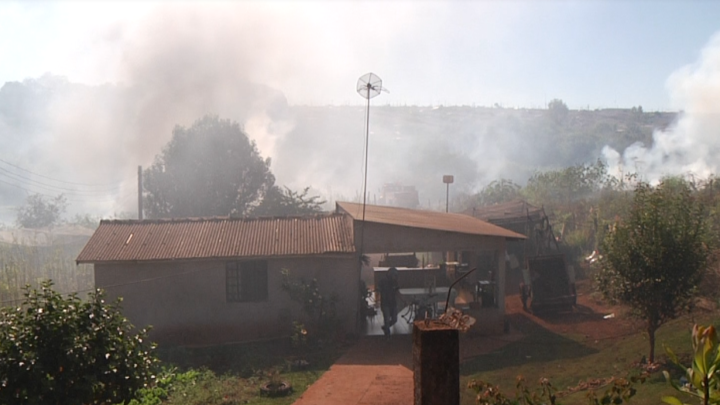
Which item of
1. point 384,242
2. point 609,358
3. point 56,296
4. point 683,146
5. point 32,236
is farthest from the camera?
point 683,146

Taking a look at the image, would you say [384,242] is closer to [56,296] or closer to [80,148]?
[56,296]

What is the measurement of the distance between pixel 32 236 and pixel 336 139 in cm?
5021

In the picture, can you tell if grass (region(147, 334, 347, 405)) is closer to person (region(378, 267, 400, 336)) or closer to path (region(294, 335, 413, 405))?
path (region(294, 335, 413, 405))

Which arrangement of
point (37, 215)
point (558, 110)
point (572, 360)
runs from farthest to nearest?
point (558, 110) → point (37, 215) → point (572, 360)

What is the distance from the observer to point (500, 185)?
42.1 m

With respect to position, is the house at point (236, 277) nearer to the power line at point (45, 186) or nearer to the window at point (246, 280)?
the window at point (246, 280)

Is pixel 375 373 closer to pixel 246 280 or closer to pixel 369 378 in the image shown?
pixel 369 378

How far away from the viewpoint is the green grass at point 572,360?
477 inches

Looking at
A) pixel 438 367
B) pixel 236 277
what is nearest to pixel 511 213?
pixel 236 277

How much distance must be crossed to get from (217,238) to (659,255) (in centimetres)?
1186

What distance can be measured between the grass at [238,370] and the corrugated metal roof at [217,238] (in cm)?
264

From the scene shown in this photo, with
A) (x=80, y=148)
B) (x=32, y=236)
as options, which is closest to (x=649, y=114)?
(x=80, y=148)

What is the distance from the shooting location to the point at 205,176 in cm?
3441

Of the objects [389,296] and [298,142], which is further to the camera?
[298,142]
